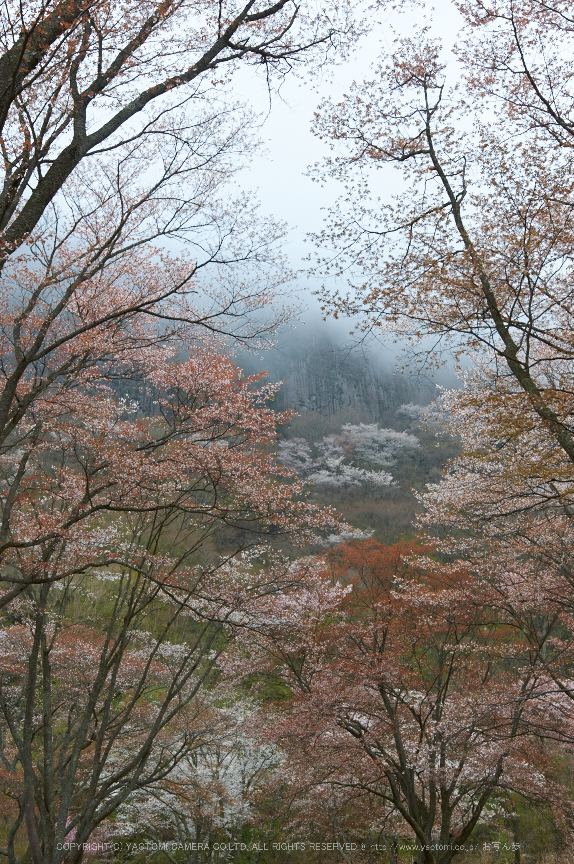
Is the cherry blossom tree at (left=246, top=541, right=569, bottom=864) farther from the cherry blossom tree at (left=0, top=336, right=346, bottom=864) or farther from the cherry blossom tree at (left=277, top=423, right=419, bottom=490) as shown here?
the cherry blossom tree at (left=277, top=423, right=419, bottom=490)

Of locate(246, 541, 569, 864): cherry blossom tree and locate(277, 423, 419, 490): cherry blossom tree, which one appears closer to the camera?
locate(246, 541, 569, 864): cherry blossom tree

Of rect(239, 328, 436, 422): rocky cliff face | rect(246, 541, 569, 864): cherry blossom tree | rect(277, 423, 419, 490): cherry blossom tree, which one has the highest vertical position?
rect(239, 328, 436, 422): rocky cliff face

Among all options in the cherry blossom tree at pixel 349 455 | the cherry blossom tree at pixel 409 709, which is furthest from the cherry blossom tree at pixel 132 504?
the cherry blossom tree at pixel 349 455

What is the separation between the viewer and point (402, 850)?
11656 mm

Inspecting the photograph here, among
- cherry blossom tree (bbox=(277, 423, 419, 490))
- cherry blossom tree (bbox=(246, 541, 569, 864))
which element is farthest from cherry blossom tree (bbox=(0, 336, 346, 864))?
cherry blossom tree (bbox=(277, 423, 419, 490))

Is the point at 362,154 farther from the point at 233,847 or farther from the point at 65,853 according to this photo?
the point at 233,847

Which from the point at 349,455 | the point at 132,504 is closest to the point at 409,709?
the point at 132,504

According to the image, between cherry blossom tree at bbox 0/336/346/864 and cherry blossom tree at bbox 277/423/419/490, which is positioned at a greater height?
cherry blossom tree at bbox 277/423/419/490

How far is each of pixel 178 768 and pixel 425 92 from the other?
13124mm

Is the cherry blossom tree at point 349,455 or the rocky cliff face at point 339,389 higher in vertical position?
the rocky cliff face at point 339,389

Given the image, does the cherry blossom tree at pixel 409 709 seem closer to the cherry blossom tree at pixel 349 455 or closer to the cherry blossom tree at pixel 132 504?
the cherry blossom tree at pixel 132 504

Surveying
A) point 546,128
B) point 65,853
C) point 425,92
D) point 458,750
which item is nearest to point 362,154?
point 425,92

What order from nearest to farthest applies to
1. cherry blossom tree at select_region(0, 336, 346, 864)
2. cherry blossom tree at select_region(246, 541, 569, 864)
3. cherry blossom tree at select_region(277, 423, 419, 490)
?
cherry blossom tree at select_region(0, 336, 346, 864) → cherry blossom tree at select_region(246, 541, 569, 864) → cherry blossom tree at select_region(277, 423, 419, 490)

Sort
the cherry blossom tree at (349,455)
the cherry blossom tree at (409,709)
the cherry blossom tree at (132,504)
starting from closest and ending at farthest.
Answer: the cherry blossom tree at (132,504), the cherry blossom tree at (409,709), the cherry blossom tree at (349,455)
